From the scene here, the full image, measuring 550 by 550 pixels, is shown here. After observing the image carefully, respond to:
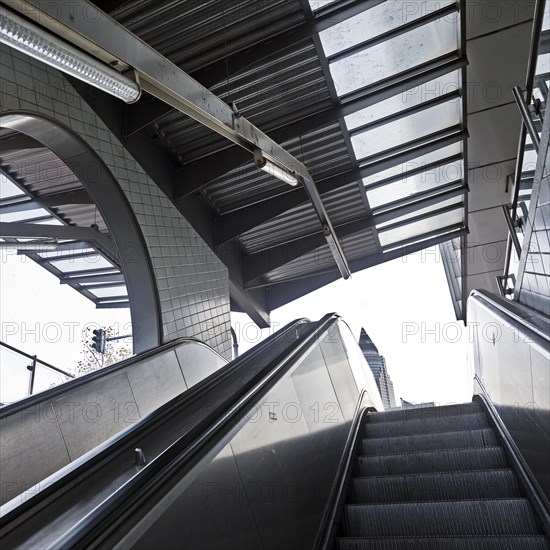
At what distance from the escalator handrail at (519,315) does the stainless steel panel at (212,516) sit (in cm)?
161

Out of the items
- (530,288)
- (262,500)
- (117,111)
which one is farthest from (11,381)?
(530,288)

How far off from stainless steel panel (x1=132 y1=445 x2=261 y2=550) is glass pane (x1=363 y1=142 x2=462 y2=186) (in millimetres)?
8813

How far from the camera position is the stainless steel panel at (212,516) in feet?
4.99

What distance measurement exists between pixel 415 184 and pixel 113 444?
1008 centimetres

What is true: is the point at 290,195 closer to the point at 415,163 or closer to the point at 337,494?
the point at 415,163

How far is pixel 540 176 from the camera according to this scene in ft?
12.5

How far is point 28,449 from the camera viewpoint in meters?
3.54

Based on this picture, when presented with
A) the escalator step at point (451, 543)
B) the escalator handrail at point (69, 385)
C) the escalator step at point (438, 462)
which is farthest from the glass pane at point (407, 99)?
the escalator step at point (451, 543)

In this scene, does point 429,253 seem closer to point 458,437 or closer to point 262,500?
point 458,437

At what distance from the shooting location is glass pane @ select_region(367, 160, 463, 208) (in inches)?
433

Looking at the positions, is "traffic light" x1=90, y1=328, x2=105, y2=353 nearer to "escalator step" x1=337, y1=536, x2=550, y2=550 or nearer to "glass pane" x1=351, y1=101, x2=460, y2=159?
"glass pane" x1=351, y1=101, x2=460, y2=159

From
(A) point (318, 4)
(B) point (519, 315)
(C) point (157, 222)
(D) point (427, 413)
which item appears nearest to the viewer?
(B) point (519, 315)

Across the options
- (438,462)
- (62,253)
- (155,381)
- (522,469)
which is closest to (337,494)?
(438,462)

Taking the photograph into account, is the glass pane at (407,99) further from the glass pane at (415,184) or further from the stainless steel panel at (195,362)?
the stainless steel panel at (195,362)
